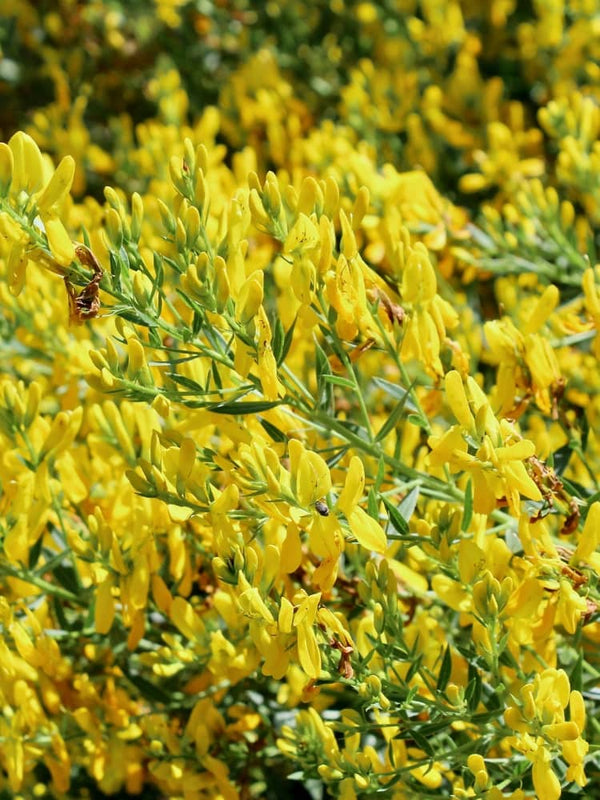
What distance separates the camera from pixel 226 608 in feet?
4.59

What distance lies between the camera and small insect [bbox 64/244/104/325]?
3.63 ft

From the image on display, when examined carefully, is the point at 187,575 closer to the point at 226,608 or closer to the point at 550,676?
the point at 226,608

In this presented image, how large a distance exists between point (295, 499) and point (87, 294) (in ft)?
1.00

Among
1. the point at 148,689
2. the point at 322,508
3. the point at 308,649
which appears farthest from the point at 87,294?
the point at 148,689

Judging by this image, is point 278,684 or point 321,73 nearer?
point 278,684

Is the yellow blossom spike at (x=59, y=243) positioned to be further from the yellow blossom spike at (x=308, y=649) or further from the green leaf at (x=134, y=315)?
the yellow blossom spike at (x=308, y=649)

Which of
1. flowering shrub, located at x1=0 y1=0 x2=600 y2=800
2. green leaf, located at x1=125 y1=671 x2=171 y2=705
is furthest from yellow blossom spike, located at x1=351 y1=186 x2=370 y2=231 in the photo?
green leaf, located at x1=125 y1=671 x2=171 y2=705

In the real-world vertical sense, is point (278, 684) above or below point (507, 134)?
below

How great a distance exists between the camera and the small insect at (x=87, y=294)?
3.63 ft

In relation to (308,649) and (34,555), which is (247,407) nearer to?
(308,649)

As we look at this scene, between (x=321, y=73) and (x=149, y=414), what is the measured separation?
2041 mm

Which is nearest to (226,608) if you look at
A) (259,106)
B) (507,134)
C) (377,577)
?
(377,577)

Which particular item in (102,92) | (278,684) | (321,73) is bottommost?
(278,684)

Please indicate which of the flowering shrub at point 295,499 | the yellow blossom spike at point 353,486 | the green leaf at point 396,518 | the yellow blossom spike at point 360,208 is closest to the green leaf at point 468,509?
the flowering shrub at point 295,499
